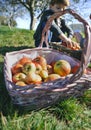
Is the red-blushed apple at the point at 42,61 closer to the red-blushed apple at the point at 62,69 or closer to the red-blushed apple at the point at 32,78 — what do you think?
the red-blushed apple at the point at 62,69

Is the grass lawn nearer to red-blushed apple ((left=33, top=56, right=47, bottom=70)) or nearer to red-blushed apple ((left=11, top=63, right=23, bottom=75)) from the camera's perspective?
red-blushed apple ((left=11, top=63, right=23, bottom=75))

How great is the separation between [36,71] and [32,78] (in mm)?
177

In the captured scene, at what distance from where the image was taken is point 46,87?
1.87m

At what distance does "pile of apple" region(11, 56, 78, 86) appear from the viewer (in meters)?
2.12

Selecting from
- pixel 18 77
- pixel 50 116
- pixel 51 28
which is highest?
pixel 51 28

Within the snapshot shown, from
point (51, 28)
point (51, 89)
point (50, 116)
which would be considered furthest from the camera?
point (51, 28)

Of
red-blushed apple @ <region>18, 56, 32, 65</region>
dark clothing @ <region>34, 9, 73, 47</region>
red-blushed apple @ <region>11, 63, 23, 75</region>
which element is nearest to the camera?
red-blushed apple @ <region>11, 63, 23, 75</region>

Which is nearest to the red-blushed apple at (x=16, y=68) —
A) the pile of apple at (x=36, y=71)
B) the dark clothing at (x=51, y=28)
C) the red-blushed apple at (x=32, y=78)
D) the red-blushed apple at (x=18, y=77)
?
the pile of apple at (x=36, y=71)

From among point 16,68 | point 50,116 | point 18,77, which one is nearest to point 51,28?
point 16,68

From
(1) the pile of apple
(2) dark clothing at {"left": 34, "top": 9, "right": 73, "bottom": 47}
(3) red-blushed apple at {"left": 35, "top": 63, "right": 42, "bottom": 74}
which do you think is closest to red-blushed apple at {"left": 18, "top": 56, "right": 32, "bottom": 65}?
(1) the pile of apple

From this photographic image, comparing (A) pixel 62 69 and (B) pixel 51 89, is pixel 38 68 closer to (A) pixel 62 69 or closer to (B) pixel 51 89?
(A) pixel 62 69

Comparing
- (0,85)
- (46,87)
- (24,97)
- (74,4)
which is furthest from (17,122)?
(74,4)

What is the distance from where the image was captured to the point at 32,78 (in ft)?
6.90

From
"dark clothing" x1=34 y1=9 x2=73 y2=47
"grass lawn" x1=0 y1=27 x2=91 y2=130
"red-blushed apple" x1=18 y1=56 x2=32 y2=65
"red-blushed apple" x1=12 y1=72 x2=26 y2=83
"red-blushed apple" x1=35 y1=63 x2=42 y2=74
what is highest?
"dark clothing" x1=34 y1=9 x2=73 y2=47
